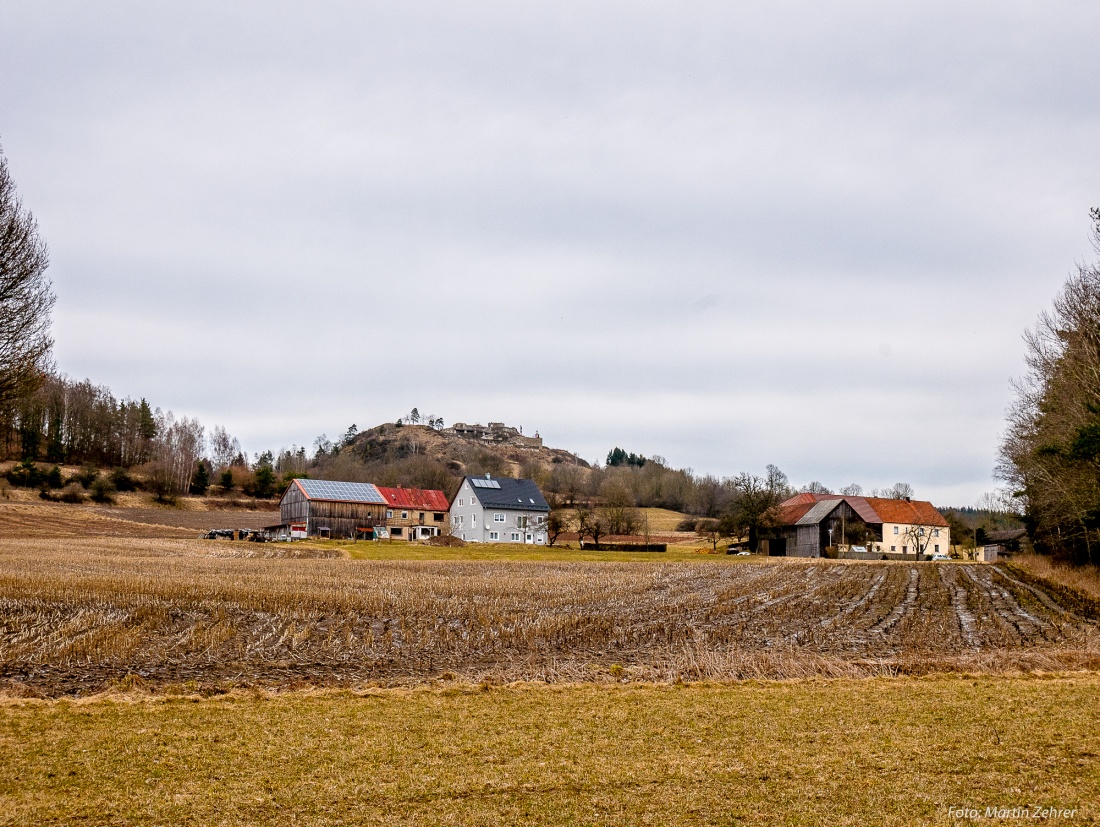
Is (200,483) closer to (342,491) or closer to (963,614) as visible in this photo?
(342,491)

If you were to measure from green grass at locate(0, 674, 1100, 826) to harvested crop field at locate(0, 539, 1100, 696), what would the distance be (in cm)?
250

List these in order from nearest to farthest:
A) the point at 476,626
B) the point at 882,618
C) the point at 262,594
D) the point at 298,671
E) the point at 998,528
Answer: the point at 298,671 → the point at 476,626 → the point at 882,618 → the point at 262,594 → the point at 998,528

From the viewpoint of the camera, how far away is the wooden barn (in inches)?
3696

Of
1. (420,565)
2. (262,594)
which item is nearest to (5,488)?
(420,565)

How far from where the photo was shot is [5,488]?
10306 cm

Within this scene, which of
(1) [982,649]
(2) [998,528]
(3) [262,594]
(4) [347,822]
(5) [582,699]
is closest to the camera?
(4) [347,822]

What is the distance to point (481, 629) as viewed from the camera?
23.2m

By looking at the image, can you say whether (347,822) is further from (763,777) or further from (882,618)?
(882,618)

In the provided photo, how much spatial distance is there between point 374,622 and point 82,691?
10.7 m

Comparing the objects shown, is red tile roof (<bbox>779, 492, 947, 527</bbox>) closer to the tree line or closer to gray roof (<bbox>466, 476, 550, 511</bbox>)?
gray roof (<bbox>466, 476, 550, 511</bbox>)

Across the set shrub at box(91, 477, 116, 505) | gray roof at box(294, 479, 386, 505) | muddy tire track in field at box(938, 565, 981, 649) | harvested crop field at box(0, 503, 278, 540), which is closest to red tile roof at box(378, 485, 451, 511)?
gray roof at box(294, 479, 386, 505)

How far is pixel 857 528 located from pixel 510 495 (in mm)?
40049

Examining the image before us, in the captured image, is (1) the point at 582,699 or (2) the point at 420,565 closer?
(1) the point at 582,699

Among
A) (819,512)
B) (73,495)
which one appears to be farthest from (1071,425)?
(73,495)
